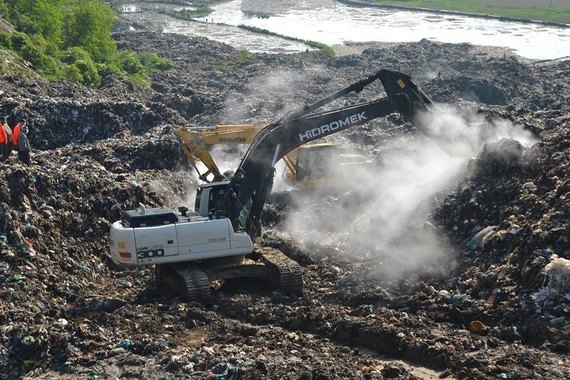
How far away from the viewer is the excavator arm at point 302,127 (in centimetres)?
1536

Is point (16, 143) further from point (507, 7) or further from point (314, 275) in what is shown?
point (507, 7)

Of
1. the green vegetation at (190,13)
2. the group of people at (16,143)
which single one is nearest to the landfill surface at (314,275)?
the group of people at (16,143)

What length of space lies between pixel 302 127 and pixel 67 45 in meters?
30.6

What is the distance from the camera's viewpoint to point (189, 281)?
13602 millimetres

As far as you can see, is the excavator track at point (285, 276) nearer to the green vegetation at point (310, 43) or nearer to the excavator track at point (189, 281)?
the excavator track at point (189, 281)

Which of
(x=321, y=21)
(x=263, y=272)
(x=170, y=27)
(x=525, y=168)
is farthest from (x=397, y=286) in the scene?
(x=321, y=21)

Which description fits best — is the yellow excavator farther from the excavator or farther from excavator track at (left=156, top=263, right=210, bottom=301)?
excavator track at (left=156, top=263, right=210, bottom=301)

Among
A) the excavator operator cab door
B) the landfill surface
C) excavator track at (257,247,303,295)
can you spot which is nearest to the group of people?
the landfill surface

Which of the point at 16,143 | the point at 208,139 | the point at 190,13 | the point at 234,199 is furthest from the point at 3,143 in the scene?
the point at 190,13

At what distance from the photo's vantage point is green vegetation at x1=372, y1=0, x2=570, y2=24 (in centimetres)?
7695

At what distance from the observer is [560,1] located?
88.5 meters

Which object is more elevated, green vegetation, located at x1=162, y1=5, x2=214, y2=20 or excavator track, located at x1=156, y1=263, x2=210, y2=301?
green vegetation, located at x1=162, y1=5, x2=214, y2=20

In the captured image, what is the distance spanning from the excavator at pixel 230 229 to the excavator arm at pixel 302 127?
0.02 metres

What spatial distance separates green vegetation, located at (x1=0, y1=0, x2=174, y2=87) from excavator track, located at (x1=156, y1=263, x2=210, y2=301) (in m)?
19.9
